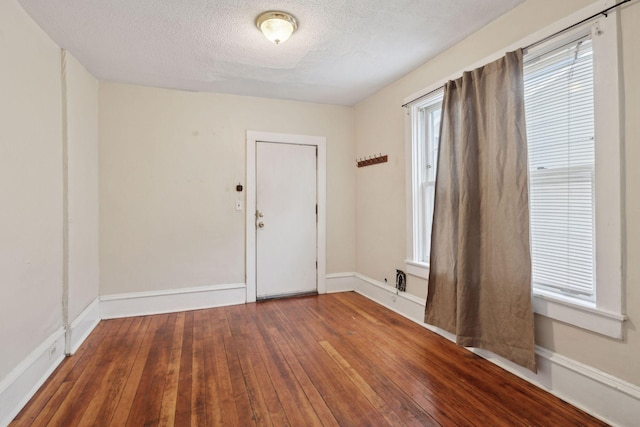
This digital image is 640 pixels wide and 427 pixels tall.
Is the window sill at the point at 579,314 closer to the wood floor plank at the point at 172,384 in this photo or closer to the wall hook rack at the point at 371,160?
the wall hook rack at the point at 371,160

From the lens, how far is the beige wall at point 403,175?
5.07ft

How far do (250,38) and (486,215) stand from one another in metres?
2.16

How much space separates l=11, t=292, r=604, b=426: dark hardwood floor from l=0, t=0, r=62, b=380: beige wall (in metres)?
0.46

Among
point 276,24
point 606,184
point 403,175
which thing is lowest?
point 606,184

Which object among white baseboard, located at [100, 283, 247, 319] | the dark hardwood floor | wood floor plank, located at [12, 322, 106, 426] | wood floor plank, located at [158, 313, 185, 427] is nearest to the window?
the dark hardwood floor

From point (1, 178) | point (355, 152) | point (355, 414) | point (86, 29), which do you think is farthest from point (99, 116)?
point (355, 414)

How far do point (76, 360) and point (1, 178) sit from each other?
142cm

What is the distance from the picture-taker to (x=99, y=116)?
3203 mm

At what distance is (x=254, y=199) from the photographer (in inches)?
147

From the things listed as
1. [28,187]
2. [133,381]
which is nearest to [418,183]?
[133,381]

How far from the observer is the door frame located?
3.71 meters

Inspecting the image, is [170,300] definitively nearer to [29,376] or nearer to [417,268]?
[29,376]

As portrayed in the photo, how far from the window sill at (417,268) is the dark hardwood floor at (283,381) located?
0.48 m

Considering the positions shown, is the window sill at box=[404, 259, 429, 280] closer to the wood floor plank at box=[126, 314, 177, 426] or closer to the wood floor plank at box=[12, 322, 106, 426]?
the wood floor plank at box=[126, 314, 177, 426]
